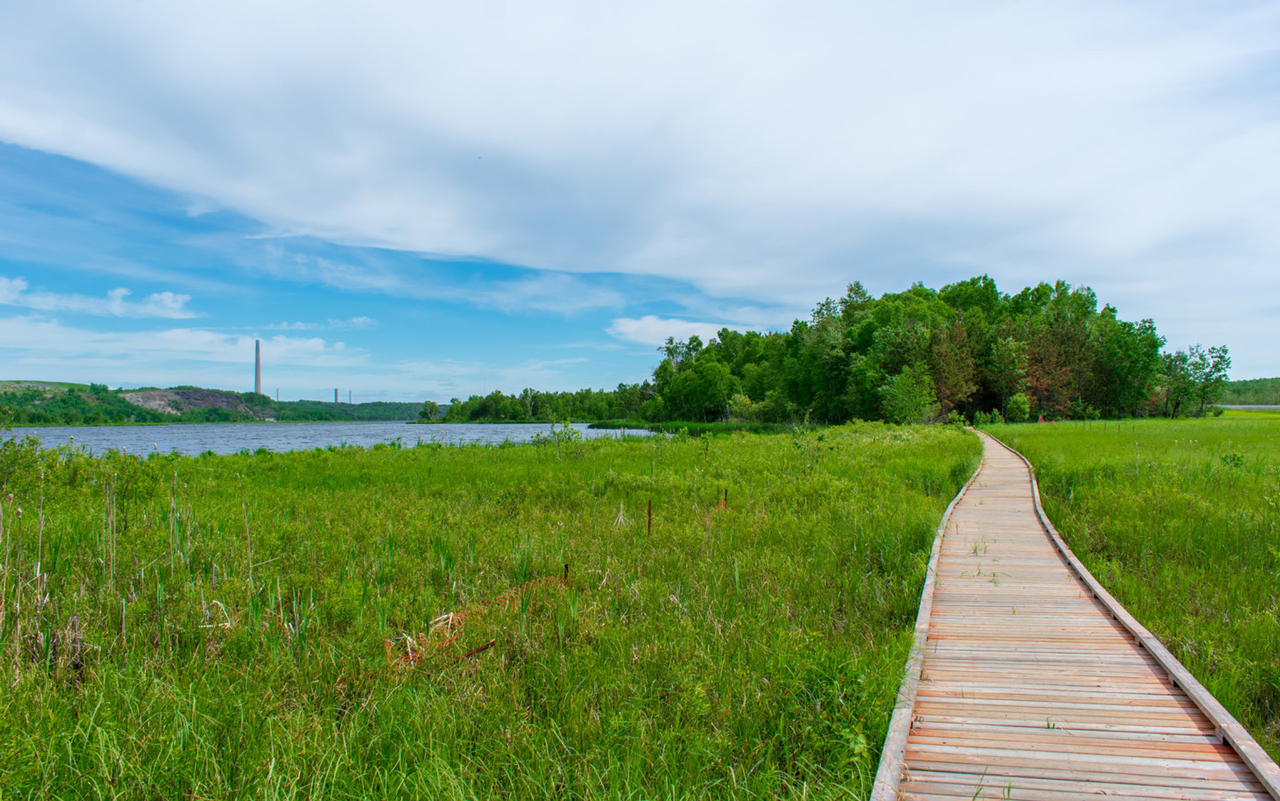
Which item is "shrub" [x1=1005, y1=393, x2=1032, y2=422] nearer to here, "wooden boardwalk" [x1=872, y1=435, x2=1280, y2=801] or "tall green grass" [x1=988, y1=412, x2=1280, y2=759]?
"tall green grass" [x1=988, y1=412, x2=1280, y2=759]

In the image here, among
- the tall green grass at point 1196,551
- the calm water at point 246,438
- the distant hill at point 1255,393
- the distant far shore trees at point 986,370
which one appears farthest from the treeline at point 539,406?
the distant hill at point 1255,393

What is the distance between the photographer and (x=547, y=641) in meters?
4.73

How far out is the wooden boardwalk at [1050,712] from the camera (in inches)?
114

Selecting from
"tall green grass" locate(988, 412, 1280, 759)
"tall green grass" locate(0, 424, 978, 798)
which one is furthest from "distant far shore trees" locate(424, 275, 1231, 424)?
"tall green grass" locate(0, 424, 978, 798)

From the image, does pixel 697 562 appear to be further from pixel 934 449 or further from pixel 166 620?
pixel 934 449

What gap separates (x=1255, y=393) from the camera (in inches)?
5531

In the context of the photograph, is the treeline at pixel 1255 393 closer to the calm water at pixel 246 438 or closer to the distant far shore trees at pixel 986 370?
the distant far shore trees at pixel 986 370

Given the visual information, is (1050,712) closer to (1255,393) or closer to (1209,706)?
(1209,706)

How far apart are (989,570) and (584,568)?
4.48 meters

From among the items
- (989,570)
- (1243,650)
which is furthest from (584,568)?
(1243,650)

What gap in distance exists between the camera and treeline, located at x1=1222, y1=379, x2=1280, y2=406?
132 m

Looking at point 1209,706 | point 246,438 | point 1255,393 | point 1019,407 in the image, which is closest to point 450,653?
point 1209,706

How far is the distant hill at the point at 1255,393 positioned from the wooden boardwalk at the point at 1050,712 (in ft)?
566

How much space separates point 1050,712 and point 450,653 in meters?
4.06
